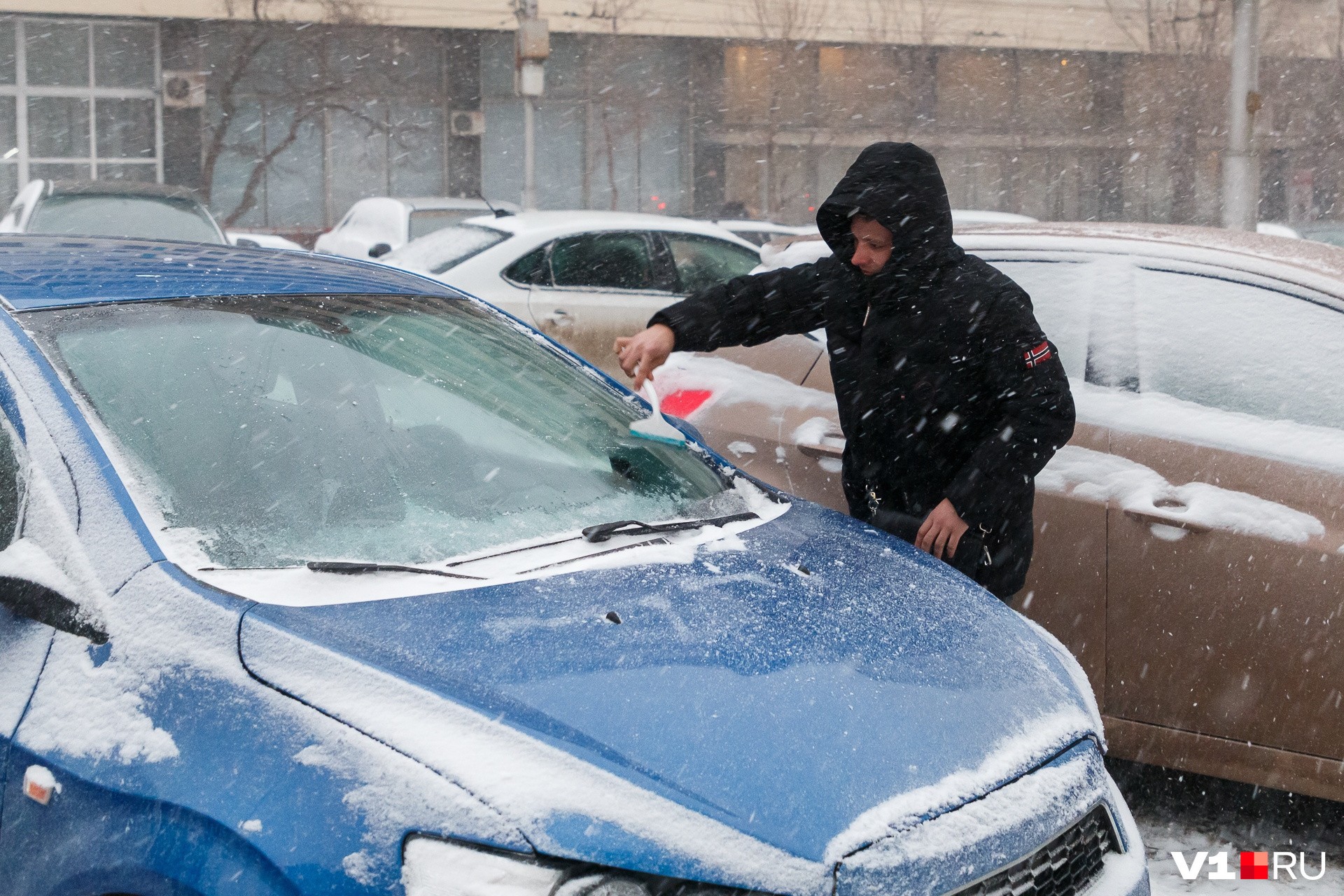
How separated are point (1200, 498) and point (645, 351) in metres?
1.47

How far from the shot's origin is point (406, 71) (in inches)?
997

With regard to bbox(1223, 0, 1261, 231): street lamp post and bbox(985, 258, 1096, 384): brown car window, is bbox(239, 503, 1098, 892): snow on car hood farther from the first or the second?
bbox(1223, 0, 1261, 231): street lamp post

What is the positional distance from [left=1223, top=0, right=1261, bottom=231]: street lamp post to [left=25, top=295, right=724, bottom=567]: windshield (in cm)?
1193

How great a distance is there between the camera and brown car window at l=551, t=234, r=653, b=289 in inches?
341

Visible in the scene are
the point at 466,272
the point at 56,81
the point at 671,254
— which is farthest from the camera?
the point at 56,81

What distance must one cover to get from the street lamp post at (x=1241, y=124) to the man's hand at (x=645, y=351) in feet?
37.6

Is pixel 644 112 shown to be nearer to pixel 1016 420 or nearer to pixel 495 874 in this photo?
pixel 1016 420

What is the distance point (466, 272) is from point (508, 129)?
61.1ft

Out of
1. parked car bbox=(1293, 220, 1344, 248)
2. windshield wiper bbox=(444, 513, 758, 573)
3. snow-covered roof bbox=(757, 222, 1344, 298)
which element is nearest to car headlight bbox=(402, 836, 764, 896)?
windshield wiper bbox=(444, 513, 758, 573)

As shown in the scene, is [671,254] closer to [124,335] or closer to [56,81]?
[124,335]

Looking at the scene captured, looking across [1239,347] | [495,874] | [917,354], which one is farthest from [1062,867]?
[1239,347]

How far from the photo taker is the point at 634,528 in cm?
249

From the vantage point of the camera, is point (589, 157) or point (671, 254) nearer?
point (671, 254)

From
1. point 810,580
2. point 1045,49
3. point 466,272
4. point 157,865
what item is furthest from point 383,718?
point 1045,49
